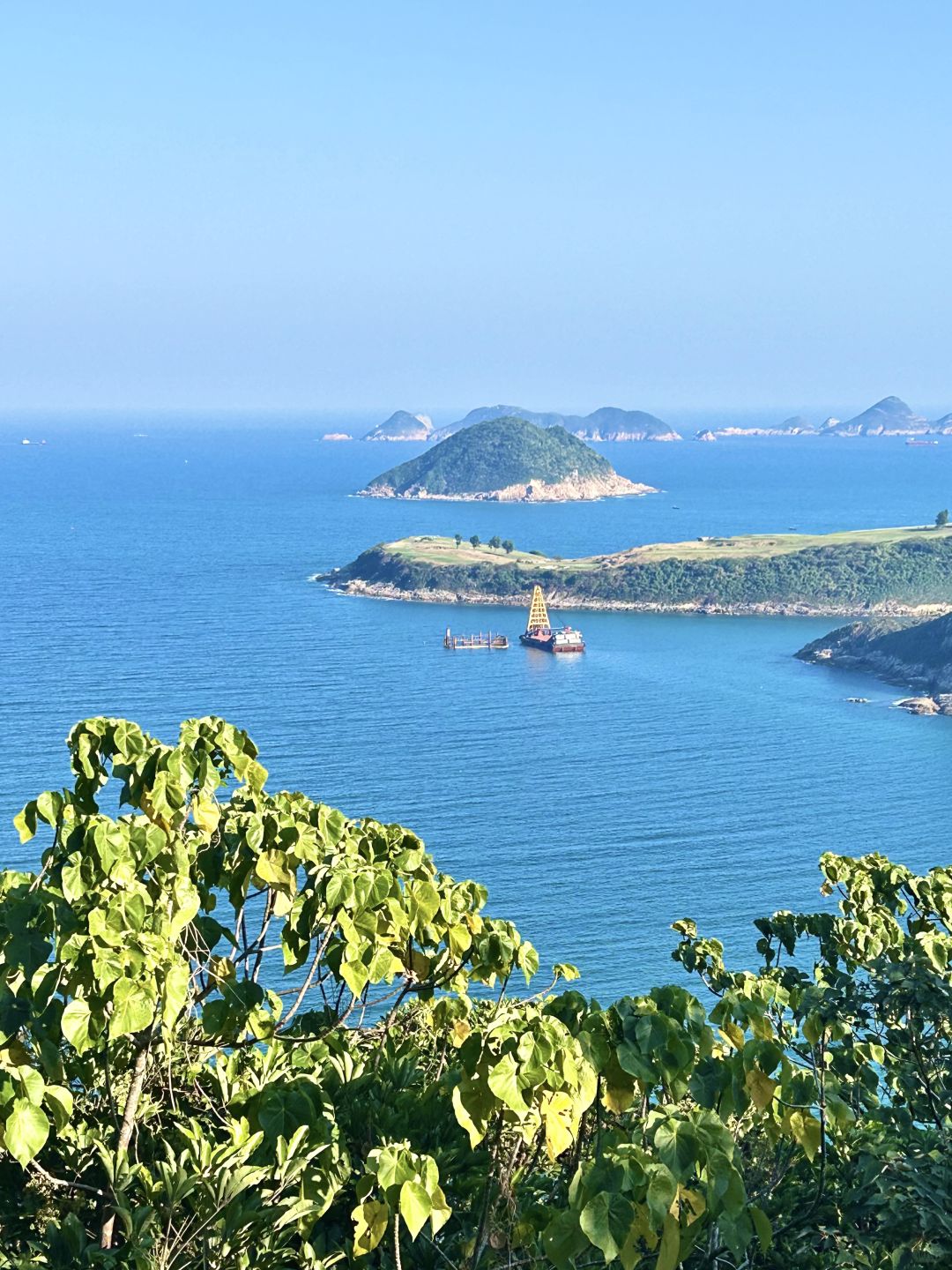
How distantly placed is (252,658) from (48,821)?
238 ft

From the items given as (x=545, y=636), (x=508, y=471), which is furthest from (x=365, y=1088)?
(x=508, y=471)

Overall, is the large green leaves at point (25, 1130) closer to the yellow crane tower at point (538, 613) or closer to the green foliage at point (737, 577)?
the yellow crane tower at point (538, 613)

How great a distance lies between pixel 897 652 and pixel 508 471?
106 metres

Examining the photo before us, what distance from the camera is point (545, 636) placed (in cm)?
9188

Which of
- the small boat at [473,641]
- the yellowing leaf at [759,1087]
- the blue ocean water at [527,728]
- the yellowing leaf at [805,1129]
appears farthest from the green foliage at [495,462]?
the yellowing leaf at [759,1087]

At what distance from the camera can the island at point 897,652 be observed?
79750mm

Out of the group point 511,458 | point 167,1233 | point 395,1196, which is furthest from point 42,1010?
point 511,458

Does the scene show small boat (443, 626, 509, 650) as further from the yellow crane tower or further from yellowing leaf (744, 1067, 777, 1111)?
yellowing leaf (744, 1067, 777, 1111)

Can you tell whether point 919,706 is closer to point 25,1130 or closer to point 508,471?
point 25,1130

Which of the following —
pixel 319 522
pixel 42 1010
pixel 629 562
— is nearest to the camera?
pixel 42 1010

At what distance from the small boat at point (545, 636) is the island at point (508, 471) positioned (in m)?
87.7

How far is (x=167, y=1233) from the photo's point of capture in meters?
6.98

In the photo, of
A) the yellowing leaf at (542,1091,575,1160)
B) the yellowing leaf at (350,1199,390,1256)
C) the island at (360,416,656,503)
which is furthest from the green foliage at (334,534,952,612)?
the yellowing leaf at (542,1091,575,1160)

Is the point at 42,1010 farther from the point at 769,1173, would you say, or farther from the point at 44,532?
the point at 44,532
